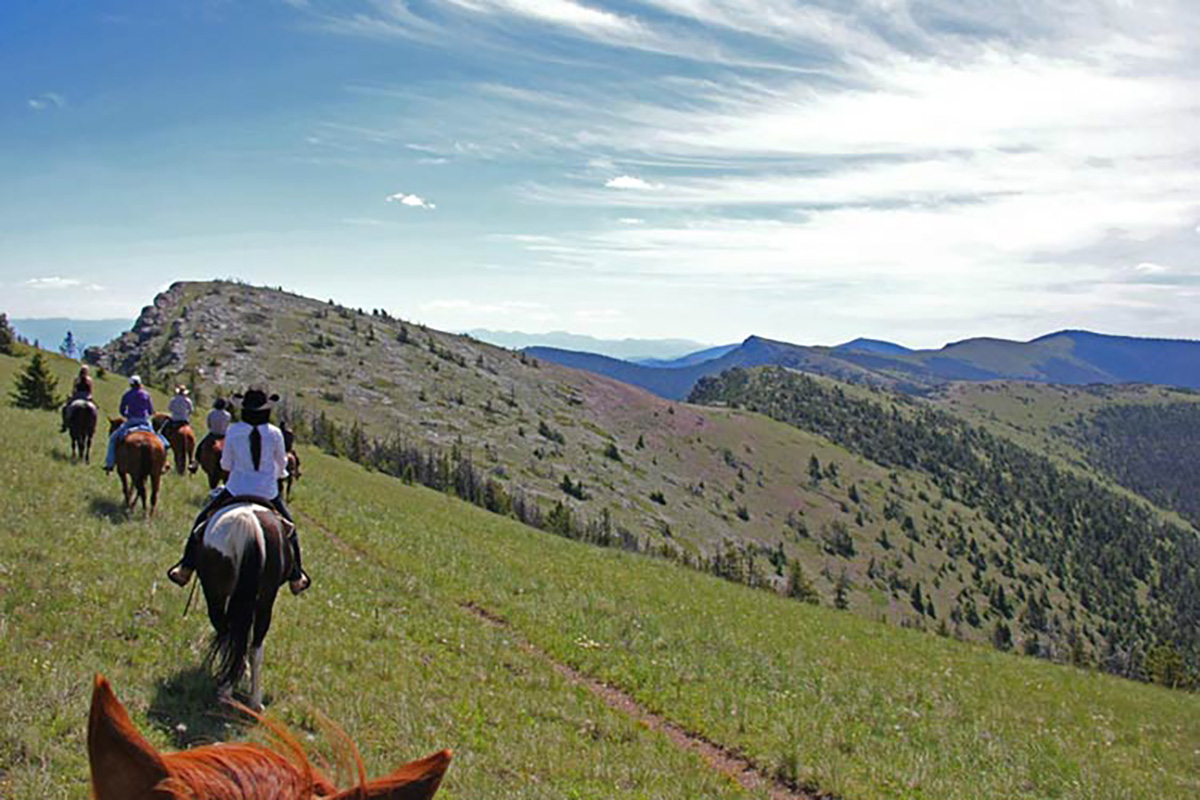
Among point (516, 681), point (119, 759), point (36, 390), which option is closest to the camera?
point (119, 759)

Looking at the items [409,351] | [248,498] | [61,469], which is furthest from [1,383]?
[409,351]

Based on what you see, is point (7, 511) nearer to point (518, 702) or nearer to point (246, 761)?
point (518, 702)

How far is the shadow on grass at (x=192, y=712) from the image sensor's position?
29.8 feet

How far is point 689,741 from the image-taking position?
1395 centimetres

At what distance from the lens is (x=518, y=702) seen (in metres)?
13.4

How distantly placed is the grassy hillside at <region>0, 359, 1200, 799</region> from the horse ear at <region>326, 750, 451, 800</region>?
20.6 feet

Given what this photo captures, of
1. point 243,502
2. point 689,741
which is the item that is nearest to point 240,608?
point 243,502

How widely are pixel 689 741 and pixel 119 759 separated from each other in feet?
42.0

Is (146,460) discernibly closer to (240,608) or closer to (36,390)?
(240,608)

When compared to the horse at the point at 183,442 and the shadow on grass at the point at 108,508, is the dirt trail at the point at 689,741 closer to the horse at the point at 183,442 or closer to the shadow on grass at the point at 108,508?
the shadow on grass at the point at 108,508

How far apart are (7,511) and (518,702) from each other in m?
12.0

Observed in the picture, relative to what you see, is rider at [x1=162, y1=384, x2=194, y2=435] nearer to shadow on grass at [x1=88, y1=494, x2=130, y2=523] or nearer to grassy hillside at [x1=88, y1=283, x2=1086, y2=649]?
shadow on grass at [x1=88, y1=494, x2=130, y2=523]

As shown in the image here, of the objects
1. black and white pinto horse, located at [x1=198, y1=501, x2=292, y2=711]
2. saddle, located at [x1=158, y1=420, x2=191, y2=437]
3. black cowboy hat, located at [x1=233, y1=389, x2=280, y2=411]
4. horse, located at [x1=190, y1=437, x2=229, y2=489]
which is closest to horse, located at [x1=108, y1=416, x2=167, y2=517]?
horse, located at [x1=190, y1=437, x2=229, y2=489]

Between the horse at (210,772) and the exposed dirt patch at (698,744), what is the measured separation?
35.0 feet
